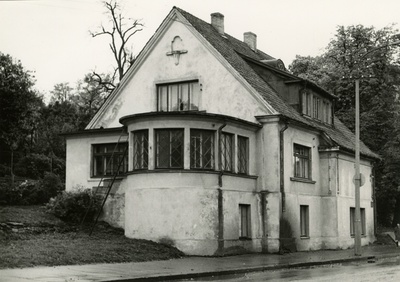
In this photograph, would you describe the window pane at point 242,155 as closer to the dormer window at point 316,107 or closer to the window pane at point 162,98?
the window pane at point 162,98

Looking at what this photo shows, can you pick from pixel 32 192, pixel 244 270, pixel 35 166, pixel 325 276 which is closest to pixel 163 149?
pixel 244 270

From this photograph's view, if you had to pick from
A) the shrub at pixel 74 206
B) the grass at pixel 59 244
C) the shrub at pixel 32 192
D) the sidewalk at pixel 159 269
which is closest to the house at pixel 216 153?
the shrub at pixel 74 206

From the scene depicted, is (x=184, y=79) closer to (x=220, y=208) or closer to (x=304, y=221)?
(x=220, y=208)

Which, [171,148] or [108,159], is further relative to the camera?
[108,159]

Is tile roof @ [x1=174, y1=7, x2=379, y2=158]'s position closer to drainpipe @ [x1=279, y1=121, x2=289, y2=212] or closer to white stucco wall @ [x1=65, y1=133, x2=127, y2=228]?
drainpipe @ [x1=279, y1=121, x2=289, y2=212]

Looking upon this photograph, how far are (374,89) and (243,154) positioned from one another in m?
23.8

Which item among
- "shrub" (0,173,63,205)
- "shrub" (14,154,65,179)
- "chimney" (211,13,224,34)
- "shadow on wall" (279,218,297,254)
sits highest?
"chimney" (211,13,224,34)

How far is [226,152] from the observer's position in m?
25.6

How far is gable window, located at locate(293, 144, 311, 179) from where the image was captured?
2912 centimetres

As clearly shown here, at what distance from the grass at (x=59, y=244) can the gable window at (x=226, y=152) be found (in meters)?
4.14

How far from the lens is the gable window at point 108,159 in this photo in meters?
29.0

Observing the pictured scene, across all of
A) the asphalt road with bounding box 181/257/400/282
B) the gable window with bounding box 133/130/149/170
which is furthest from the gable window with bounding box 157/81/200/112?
the asphalt road with bounding box 181/257/400/282

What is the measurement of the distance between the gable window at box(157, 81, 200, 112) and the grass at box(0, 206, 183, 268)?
6.17 m

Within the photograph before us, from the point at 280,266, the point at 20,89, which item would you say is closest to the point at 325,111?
the point at 280,266
